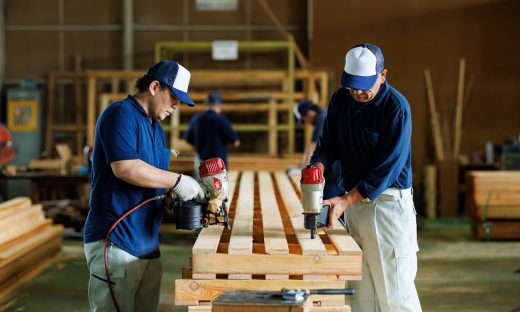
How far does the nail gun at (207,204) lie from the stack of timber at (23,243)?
344cm

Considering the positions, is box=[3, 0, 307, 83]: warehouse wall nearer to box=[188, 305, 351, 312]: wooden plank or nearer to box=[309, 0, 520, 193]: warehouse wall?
box=[309, 0, 520, 193]: warehouse wall

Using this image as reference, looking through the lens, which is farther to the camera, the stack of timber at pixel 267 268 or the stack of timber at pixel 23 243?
the stack of timber at pixel 23 243

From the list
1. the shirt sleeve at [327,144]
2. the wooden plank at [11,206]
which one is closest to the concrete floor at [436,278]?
the wooden plank at [11,206]

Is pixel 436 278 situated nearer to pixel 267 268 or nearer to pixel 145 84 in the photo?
pixel 267 268

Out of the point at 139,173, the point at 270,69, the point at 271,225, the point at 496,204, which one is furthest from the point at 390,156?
the point at 270,69

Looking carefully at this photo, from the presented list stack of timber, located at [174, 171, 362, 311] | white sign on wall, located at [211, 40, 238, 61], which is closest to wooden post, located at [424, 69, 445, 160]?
white sign on wall, located at [211, 40, 238, 61]

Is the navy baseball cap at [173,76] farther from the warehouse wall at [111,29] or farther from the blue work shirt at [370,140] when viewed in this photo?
the warehouse wall at [111,29]

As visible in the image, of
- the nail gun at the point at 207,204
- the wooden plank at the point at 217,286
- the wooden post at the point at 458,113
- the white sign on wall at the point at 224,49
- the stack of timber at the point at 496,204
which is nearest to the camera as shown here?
the wooden plank at the point at 217,286

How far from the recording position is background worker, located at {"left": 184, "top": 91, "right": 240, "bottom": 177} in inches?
387

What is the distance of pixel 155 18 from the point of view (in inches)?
557

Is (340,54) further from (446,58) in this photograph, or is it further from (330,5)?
(446,58)

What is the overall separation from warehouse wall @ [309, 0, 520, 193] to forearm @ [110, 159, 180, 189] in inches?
398

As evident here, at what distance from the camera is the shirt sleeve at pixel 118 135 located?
3765mm

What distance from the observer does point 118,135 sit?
3.78 metres
